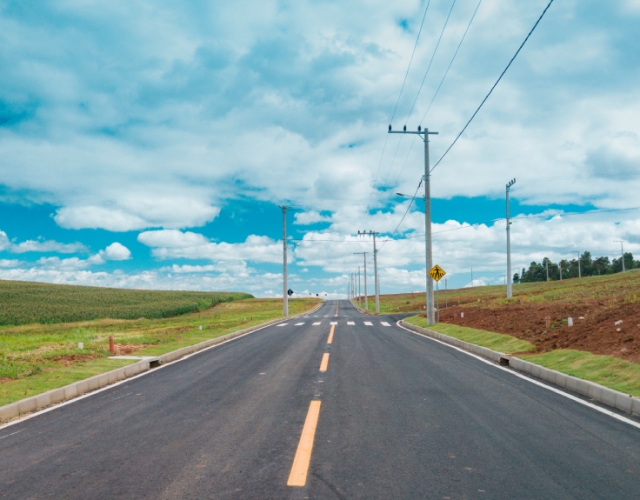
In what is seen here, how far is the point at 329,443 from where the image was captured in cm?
556

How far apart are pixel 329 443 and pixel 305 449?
1.18 feet

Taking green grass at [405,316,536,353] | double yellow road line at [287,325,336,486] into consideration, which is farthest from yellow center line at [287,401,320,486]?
green grass at [405,316,536,353]

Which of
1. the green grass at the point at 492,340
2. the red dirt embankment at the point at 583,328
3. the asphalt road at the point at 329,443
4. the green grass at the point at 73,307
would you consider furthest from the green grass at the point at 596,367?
the green grass at the point at 73,307

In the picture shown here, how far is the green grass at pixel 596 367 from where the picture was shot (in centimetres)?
837

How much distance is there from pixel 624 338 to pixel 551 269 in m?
142

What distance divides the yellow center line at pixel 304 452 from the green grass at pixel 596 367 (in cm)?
508

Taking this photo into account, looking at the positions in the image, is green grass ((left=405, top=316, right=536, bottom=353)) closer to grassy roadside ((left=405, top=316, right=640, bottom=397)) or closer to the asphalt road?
grassy roadside ((left=405, top=316, right=640, bottom=397))

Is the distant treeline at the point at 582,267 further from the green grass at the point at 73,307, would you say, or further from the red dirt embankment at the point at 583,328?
the red dirt embankment at the point at 583,328

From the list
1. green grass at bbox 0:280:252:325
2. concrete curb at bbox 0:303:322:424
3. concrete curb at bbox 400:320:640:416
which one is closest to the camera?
concrete curb at bbox 400:320:640:416

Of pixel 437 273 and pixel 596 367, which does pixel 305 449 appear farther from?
pixel 437 273

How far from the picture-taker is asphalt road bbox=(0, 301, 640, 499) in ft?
14.3

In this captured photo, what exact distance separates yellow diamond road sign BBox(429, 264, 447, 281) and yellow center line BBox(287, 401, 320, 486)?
19647mm

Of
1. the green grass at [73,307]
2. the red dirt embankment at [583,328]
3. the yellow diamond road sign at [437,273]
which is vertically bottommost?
the green grass at [73,307]

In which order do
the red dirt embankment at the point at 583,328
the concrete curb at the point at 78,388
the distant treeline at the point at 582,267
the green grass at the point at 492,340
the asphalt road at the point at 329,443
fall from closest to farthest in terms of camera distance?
the asphalt road at the point at 329,443 → the concrete curb at the point at 78,388 → the red dirt embankment at the point at 583,328 → the green grass at the point at 492,340 → the distant treeline at the point at 582,267
